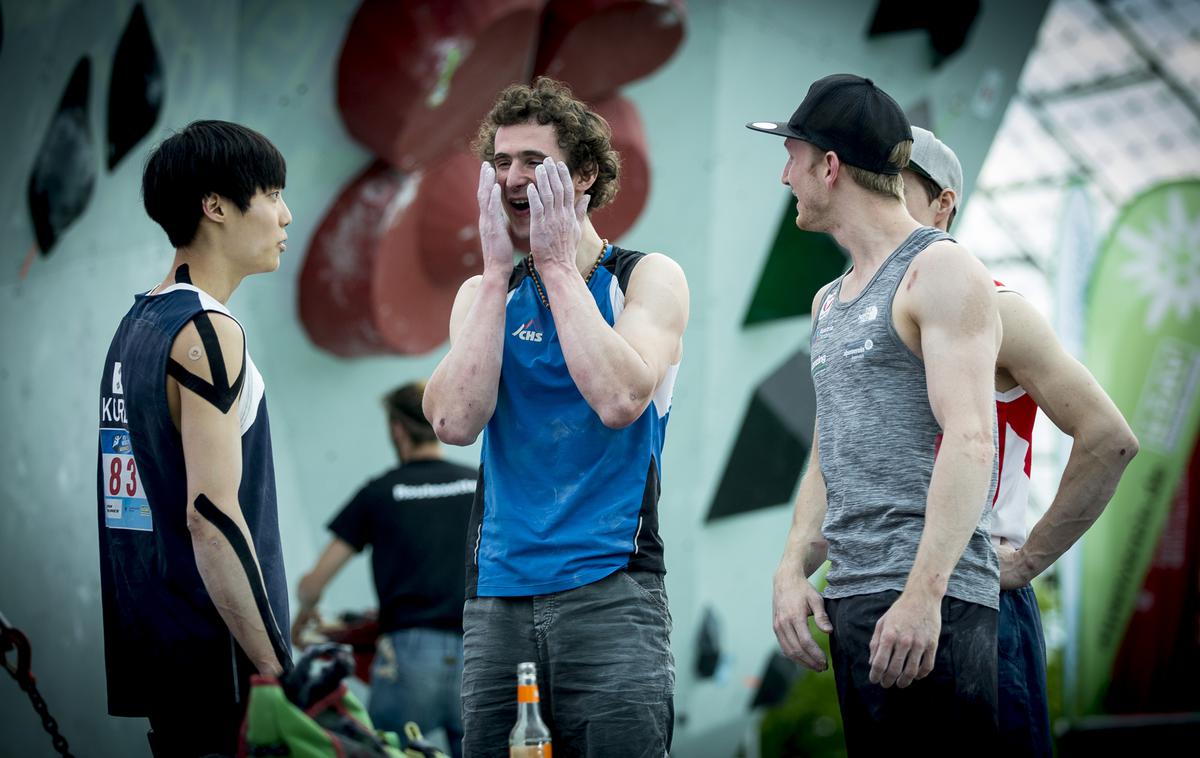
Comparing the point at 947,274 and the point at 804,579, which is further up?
the point at 947,274

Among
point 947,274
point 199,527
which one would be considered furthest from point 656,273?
point 199,527

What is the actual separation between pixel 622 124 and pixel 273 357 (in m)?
2.27

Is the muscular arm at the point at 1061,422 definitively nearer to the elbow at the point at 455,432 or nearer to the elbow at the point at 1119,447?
the elbow at the point at 1119,447

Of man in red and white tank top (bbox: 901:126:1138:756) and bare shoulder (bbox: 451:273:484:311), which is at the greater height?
bare shoulder (bbox: 451:273:484:311)

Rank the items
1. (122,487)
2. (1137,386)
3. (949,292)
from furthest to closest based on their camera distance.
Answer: (1137,386)
(122,487)
(949,292)

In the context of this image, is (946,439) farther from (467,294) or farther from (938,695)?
(467,294)

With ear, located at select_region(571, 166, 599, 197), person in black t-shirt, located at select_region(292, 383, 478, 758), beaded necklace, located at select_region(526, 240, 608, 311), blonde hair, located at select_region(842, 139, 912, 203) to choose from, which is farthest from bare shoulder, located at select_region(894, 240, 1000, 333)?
person in black t-shirt, located at select_region(292, 383, 478, 758)

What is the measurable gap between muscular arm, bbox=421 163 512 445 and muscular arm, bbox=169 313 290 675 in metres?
0.41

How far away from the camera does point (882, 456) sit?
2.29m

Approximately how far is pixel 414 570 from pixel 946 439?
2783 mm

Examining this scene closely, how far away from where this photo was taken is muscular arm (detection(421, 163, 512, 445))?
2369 mm

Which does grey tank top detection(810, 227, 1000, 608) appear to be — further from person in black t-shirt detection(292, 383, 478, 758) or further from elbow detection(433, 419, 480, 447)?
person in black t-shirt detection(292, 383, 478, 758)

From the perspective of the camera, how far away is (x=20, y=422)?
172 inches

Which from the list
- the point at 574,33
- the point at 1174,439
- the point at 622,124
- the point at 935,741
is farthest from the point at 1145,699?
the point at 935,741
